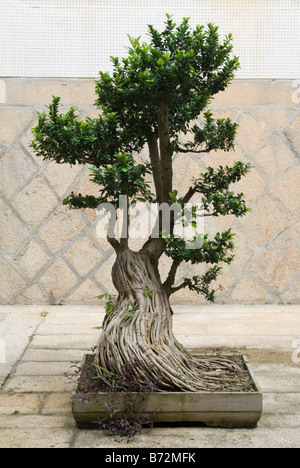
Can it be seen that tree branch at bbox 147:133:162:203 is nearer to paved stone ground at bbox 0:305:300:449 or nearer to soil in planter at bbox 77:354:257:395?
soil in planter at bbox 77:354:257:395

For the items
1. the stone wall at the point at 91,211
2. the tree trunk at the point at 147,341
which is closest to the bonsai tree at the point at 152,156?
the tree trunk at the point at 147,341

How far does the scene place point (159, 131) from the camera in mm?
2205

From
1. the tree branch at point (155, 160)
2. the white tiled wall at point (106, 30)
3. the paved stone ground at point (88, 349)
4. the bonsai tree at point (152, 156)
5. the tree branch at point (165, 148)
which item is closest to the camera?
the paved stone ground at point (88, 349)

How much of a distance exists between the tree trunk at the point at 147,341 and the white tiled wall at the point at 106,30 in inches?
86.3

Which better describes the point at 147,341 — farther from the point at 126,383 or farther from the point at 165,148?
the point at 165,148

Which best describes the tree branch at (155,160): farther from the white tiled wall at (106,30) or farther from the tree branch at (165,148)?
the white tiled wall at (106,30)

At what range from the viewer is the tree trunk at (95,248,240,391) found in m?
1.99

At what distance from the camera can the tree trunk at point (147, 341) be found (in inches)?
78.3

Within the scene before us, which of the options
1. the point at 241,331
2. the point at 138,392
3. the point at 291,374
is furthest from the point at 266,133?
the point at 138,392

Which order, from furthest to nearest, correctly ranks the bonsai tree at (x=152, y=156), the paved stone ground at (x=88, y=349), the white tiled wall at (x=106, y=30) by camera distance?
the white tiled wall at (x=106, y=30) < the bonsai tree at (x=152, y=156) < the paved stone ground at (x=88, y=349)

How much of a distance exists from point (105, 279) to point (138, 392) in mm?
2160

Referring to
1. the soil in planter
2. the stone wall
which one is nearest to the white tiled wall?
the stone wall

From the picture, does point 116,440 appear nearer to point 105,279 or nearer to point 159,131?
point 159,131

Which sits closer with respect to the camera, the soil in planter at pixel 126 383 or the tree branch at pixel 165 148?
the soil in planter at pixel 126 383
